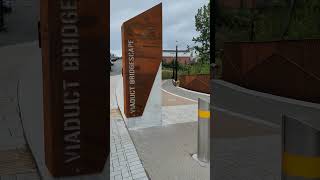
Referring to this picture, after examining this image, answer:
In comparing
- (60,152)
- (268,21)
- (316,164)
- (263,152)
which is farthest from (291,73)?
(60,152)

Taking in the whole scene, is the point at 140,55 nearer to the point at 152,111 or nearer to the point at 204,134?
the point at 152,111

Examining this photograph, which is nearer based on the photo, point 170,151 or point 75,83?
point 75,83

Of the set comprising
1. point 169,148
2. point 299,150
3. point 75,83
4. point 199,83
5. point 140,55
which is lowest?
point 169,148

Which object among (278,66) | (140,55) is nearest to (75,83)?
(278,66)

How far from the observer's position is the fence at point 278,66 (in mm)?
4590

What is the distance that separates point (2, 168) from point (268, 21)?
4.75 metres

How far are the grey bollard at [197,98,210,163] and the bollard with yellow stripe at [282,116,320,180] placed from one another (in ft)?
13.8

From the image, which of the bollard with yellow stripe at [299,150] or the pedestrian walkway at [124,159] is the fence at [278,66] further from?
the pedestrian walkway at [124,159]

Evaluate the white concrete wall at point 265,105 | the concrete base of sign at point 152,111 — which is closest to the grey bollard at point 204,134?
the white concrete wall at point 265,105

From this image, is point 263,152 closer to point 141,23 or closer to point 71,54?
point 71,54

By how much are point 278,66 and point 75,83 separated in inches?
120

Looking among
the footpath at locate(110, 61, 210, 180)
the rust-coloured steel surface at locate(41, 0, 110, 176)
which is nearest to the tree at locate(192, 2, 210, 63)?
the footpath at locate(110, 61, 210, 180)

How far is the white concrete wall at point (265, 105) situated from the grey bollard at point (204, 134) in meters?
0.21

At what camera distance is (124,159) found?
7.13 metres
